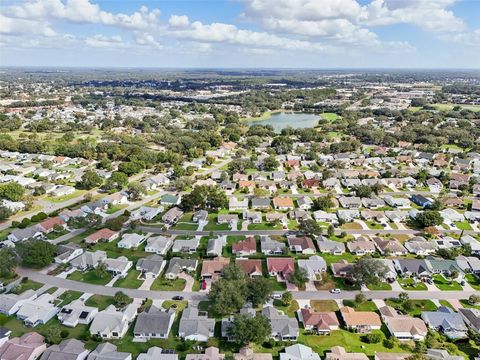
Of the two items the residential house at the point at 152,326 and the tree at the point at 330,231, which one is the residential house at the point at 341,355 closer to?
the residential house at the point at 152,326

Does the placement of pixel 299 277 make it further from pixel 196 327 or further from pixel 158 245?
pixel 158 245

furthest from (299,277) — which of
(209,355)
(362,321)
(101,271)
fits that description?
(101,271)

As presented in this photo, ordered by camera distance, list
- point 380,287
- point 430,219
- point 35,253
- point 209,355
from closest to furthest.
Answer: point 209,355, point 380,287, point 35,253, point 430,219

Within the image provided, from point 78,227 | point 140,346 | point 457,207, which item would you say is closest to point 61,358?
point 140,346

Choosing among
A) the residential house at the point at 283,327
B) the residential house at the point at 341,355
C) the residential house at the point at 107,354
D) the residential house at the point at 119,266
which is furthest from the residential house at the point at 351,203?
the residential house at the point at 107,354

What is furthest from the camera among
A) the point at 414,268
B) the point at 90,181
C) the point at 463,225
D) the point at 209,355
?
the point at 90,181
